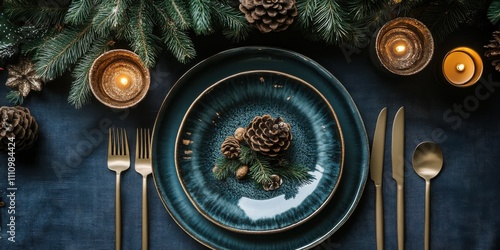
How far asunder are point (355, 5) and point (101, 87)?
448 millimetres

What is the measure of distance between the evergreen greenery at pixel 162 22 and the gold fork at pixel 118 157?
9 cm

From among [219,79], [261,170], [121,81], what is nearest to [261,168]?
[261,170]

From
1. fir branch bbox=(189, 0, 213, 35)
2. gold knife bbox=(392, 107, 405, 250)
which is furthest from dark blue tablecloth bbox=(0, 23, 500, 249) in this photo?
fir branch bbox=(189, 0, 213, 35)

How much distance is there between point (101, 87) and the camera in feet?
2.65

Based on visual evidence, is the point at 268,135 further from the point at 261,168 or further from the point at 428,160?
the point at 428,160

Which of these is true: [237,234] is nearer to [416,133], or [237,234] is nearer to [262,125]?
[262,125]

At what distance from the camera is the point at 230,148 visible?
802 mm

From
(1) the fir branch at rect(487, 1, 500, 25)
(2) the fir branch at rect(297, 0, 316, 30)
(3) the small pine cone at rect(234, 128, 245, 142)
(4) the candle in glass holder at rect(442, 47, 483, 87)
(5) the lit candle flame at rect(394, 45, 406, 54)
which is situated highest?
(2) the fir branch at rect(297, 0, 316, 30)

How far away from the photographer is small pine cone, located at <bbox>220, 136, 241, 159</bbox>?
31.6 inches

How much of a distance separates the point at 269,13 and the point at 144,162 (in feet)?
1.13

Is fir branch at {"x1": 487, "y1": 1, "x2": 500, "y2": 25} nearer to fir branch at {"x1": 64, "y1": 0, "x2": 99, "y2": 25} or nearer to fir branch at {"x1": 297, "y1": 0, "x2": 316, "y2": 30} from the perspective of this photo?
fir branch at {"x1": 297, "y1": 0, "x2": 316, "y2": 30}

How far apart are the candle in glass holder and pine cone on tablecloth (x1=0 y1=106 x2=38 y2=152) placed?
736 millimetres

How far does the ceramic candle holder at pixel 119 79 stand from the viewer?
0.79m

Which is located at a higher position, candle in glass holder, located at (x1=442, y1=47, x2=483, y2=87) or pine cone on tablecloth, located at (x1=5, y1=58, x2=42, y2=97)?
pine cone on tablecloth, located at (x1=5, y1=58, x2=42, y2=97)
